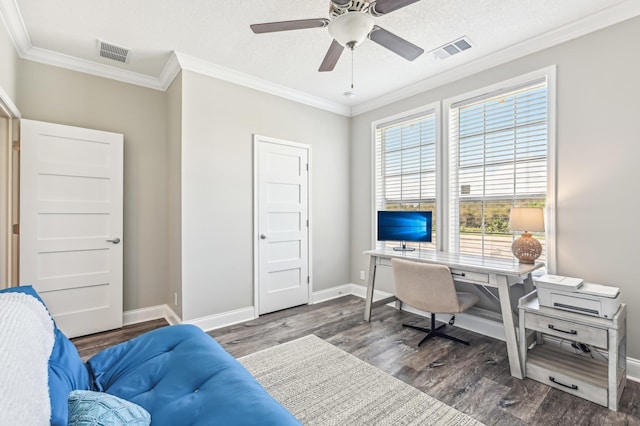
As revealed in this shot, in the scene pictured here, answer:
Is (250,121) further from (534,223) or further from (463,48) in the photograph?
(534,223)

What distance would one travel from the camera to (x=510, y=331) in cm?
234

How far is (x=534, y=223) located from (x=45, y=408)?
3.09m

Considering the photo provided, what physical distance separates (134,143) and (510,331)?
13.6ft

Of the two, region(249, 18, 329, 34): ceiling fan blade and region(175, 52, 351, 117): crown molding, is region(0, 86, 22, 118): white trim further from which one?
region(249, 18, 329, 34): ceiling fan blade

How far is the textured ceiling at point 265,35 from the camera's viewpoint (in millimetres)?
2293

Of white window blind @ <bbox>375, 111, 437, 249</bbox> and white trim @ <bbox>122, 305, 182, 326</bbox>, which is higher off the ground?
white window blind @ <bbox>375, 111, 437, 249</bbox>

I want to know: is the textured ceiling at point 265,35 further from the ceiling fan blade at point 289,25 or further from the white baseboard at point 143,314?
the white baseboard at point 143,314

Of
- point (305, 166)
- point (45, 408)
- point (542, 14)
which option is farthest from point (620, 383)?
point (305, 166)

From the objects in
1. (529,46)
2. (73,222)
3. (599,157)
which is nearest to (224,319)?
(73,222)

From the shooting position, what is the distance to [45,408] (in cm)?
82

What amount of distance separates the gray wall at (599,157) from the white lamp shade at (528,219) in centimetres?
28

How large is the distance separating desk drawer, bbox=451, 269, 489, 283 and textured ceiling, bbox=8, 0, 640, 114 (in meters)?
2.09


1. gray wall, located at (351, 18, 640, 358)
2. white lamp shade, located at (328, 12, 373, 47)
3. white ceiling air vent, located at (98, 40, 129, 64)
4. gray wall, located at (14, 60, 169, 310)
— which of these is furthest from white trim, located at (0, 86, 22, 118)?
gray wall, located at (351, 18, 640, 358)

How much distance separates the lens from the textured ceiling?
7.52 feet
